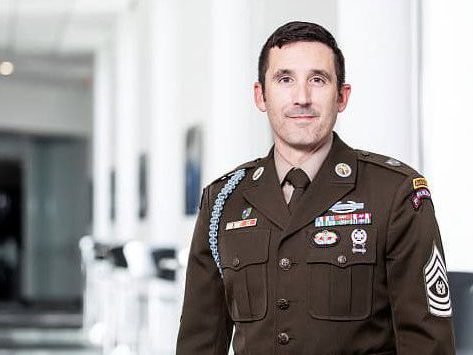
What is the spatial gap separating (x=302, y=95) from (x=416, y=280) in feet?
1.07

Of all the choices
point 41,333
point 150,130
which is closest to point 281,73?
point 150,130

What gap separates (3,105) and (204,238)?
15732mm

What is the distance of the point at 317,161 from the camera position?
1.65 meters

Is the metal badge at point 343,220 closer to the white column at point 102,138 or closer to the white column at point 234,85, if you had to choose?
the white column at point 234,85

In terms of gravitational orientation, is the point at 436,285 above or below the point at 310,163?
below

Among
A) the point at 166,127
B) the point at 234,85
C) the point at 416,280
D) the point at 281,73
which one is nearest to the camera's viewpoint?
the point at 416,280

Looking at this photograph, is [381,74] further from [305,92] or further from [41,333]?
[41,333]

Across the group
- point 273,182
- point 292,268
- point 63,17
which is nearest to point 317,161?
point 273,182

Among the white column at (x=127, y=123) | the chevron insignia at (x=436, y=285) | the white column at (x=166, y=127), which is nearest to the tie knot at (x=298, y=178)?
the chevron insignia at (x=436, y=285)

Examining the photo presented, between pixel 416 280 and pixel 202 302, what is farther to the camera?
pixel 202 302

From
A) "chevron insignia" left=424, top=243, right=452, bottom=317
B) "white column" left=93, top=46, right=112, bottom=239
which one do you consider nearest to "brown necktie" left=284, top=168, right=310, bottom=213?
"chevron insignia" left=424, top=243, right=452, bottom=317

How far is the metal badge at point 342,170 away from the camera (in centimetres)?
163

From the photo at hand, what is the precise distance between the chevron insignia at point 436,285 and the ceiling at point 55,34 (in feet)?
32.7

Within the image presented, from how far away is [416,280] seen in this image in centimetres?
153
